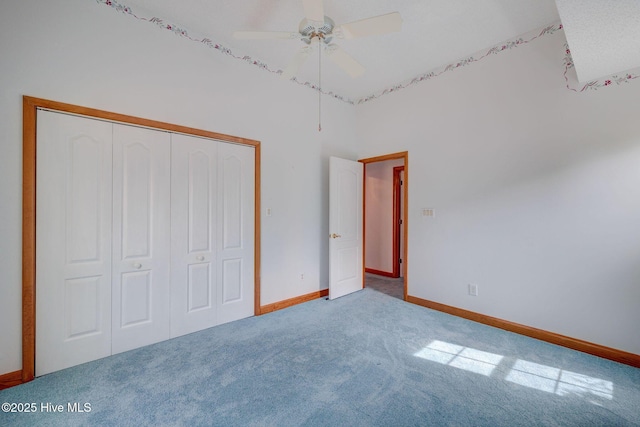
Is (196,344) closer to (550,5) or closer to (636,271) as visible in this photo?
(636,271)

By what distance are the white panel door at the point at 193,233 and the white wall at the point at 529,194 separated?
2515 millimetres

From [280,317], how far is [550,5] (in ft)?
12.9

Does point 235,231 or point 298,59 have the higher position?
point 298,59

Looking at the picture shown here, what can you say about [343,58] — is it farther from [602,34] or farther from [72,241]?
[72,241]

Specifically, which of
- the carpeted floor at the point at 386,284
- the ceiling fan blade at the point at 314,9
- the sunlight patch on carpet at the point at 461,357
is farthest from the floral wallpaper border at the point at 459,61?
the carpeted floor at the point at 386,284

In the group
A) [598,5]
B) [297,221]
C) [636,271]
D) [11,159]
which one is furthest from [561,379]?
[11,159]

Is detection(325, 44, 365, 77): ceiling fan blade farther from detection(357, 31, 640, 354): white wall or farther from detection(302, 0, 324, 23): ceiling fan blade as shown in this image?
detection(357, 31, 640, 354): white wall

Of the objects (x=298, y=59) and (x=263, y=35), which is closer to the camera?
(x=263, y=35)

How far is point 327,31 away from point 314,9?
412 millimetres

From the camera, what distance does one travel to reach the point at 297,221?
357 centimetres

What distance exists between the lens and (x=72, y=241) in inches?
82.8

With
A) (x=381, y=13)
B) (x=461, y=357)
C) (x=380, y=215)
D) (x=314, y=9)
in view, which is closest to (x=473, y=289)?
(x=461, y=357)

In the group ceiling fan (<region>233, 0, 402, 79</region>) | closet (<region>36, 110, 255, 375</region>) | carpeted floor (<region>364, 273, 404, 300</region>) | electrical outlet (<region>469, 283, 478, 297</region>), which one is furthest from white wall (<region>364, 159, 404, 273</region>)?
ceiling fan (<region>233, 0, 402, 79</region>)

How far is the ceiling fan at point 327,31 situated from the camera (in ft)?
5.72
